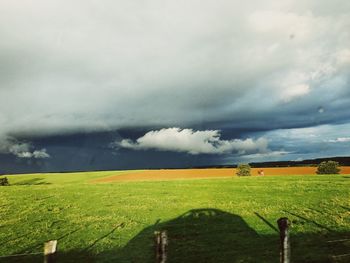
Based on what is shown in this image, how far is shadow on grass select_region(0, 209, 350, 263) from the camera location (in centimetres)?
1630

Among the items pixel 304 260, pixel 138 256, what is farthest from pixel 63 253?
pixel 304 260

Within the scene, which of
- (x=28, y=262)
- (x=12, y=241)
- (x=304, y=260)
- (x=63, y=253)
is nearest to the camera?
(x=304, y=260)

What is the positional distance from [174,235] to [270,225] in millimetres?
6809

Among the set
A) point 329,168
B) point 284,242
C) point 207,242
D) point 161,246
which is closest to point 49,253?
point 161,246

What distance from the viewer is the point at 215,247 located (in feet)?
60.3

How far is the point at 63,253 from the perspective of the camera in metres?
18.4

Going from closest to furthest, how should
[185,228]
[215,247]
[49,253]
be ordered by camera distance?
[49,253]
[215,247]
[185,228]

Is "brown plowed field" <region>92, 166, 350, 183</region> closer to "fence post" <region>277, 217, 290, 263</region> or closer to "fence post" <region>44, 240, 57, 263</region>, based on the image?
"fence post" <region>277, 217, 290, 263</region>

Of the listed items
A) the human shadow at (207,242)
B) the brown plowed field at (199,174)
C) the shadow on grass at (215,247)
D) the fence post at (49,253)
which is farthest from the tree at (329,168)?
the fence post at (49,253)

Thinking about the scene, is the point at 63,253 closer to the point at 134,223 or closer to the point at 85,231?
the point at 85,231

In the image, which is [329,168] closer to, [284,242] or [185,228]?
[185,228]

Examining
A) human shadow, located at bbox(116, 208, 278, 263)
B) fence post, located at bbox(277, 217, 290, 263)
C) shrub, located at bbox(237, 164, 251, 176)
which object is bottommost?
human shadow, located at bbox(116, 208, 278, 263)

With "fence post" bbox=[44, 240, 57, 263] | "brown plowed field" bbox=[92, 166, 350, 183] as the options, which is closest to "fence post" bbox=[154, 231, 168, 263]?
"fence post" bbox=[44, 240, 57, 263]

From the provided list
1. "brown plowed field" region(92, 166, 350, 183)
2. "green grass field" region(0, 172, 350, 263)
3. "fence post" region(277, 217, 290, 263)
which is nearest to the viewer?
"fence post" region(277, 217, 290, 263)
